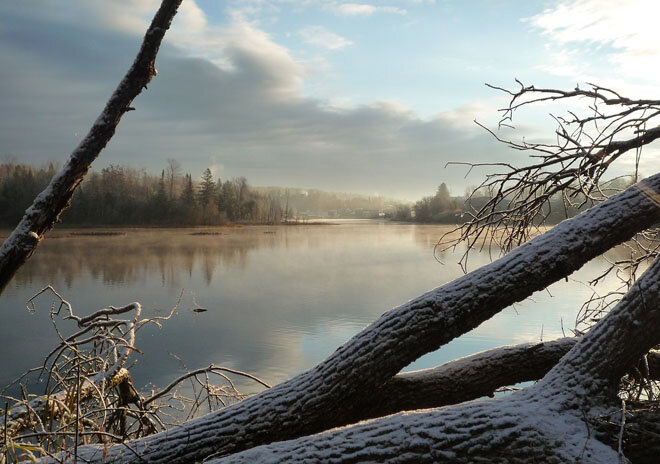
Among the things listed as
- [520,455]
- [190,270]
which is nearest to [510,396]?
[520,455]

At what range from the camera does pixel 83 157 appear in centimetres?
256

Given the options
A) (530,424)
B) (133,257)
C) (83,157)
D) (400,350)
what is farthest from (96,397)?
(133,257)

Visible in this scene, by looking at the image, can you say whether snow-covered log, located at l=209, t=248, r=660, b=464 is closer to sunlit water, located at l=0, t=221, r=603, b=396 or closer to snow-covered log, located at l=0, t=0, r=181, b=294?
sunlit water, located at l=0, t=221, r=603, b=396

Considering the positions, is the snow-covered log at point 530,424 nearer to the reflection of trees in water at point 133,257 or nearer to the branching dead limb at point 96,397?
the branching dead limb at point 96,397

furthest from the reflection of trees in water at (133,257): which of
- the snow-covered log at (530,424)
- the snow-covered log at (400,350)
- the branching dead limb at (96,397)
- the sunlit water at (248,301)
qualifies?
the snow-covered log at (530,424)

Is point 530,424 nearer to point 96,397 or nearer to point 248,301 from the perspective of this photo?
point 96,397

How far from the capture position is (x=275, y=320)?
1384 cm

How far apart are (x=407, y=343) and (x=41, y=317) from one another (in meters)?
14.1

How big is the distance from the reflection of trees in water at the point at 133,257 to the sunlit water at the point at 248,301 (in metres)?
0.11

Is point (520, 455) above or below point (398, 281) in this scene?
above

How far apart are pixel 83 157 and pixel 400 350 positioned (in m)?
2.07

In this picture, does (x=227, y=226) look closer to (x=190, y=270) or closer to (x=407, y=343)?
(x=190, y=270)

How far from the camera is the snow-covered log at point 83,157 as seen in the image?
2.53 metres

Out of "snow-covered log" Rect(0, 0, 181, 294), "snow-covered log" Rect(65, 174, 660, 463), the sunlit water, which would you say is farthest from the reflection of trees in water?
"snow-covered log" Rect(65, 174, 660, 463)
